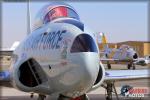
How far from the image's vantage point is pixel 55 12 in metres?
12.6

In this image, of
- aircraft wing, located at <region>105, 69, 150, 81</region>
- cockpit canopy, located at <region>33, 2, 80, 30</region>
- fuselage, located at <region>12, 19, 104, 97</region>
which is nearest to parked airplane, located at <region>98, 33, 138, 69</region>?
aircraft wing, located at <region>105, 69, 150, 81</region>

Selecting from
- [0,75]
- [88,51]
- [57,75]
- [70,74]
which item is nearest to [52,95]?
[57,75]

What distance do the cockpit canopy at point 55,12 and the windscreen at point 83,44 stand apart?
2.60m

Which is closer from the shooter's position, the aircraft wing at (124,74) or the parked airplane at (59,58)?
the parked airplane at (59,58)

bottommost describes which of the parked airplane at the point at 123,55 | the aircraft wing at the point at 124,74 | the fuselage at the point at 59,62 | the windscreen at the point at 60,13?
the parked airplane at the point at 123,55

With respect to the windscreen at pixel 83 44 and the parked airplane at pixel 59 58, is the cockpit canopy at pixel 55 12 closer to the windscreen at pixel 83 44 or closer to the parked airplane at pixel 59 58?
the parked airplane at pixel 59 58

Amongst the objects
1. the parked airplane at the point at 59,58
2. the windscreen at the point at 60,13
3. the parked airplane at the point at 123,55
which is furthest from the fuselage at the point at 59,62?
the parked airplane at the point at 123,55

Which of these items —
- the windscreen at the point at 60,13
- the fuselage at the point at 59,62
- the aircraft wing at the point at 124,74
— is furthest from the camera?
the aircraft wing at the point at 124,74

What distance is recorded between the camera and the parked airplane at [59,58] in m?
9.40

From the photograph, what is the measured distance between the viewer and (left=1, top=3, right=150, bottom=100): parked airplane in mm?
9398

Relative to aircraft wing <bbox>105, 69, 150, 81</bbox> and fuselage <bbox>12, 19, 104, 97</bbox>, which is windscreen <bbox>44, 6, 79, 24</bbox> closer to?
fuselage <bbox>12, 19, 104, 97</bbox>

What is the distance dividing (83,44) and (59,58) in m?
0.98

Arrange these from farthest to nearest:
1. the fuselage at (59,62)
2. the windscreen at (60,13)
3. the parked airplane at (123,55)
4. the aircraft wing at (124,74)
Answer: the parked airplane at (123,55), the aircraft wing at (124,74), the windscreen at (60,13), the fuselage at (59,62)

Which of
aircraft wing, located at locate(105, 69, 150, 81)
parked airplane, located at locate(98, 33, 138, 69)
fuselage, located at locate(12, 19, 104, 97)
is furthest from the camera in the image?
parked airplane, located at locate(98, 33, 138, 69)
